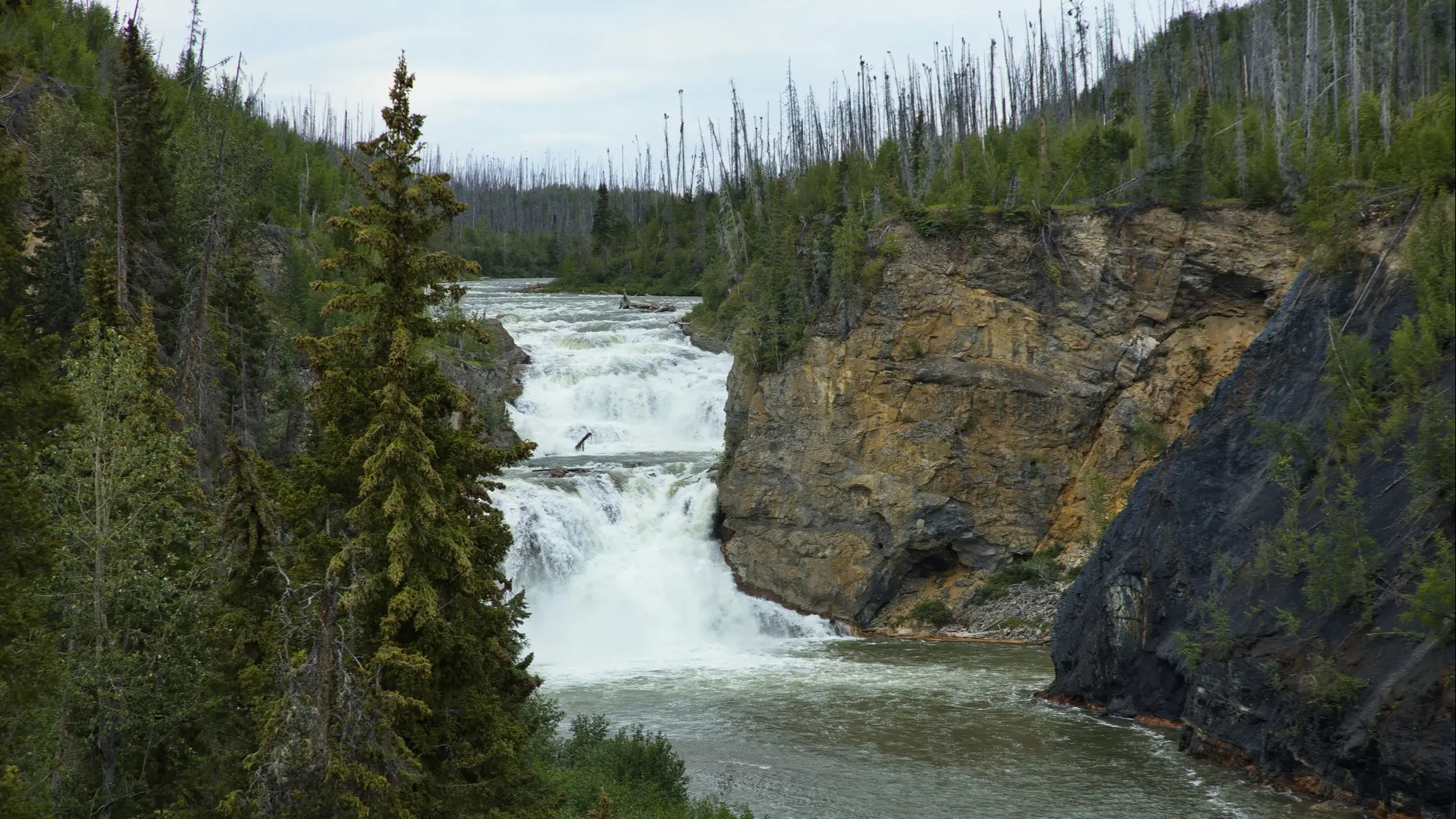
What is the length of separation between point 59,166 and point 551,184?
127975 millimetres

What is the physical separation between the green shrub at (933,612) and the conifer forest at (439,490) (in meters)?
0.10

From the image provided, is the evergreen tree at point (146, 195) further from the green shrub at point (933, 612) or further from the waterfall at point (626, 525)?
the green shrub at point (933, 612)

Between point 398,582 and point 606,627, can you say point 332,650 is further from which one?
point 606,627

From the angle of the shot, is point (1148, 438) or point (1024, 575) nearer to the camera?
point (1148, 438)

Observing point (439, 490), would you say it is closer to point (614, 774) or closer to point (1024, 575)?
point (614, 774)

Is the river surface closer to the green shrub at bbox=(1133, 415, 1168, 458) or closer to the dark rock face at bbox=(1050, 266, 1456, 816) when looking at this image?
the dark rock face at bbox=(1050, 266, 1456, 816)

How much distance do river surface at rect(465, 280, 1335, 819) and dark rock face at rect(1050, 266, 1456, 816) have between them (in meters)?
0.96

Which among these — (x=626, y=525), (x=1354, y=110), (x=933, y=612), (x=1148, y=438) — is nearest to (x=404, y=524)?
(x=626, y=525)

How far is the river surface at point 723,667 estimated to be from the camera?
62.2ft

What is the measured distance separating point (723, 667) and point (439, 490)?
806 inches

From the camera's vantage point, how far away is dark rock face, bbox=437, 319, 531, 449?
1741 inches

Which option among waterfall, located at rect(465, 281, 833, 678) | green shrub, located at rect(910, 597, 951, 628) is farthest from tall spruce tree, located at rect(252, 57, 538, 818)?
green shrub, located at rect(910, 597, 951, 628)

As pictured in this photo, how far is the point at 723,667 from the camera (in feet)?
102

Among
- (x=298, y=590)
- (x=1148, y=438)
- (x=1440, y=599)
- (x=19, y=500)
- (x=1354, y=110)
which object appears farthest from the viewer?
(x=1148, y=438)
